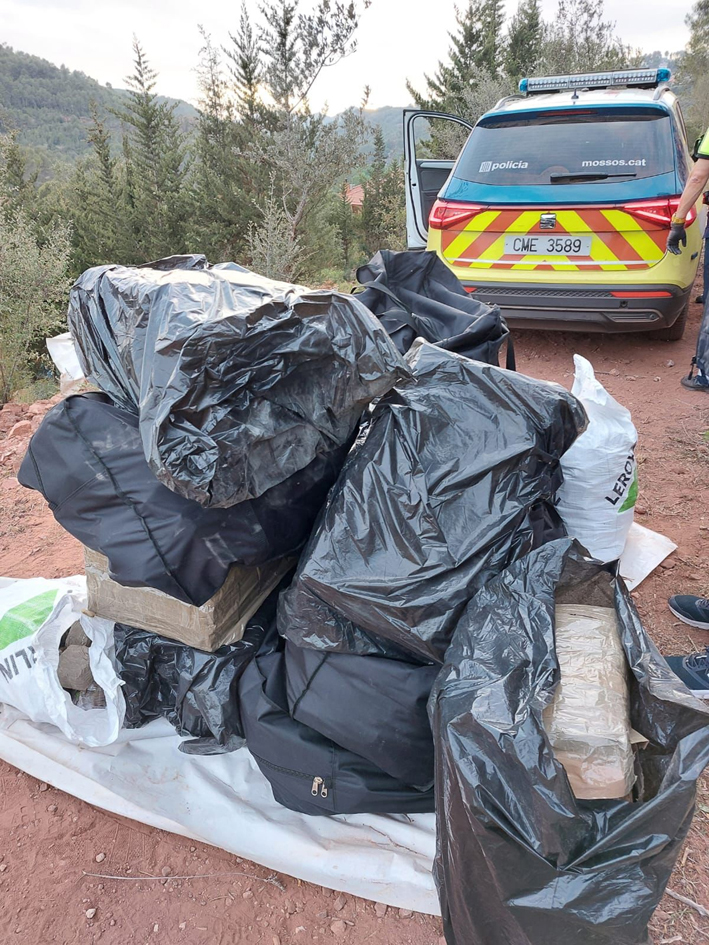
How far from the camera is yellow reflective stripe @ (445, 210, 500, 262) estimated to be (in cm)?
380

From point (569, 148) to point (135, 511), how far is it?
139 inches

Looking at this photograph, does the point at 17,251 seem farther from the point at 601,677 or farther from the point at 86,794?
the point at 601,677

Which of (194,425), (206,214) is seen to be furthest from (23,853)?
(206,214)

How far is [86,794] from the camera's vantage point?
1686 millimetres

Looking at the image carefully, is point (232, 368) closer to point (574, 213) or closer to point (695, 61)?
point (574, 213)

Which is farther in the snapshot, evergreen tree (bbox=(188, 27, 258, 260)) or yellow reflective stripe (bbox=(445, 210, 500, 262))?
evergreen tree (bbox=(188, 27, 258, 260))

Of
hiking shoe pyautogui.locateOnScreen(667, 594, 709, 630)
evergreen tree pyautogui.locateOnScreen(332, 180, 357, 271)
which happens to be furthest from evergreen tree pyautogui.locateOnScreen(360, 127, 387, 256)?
hiking shoe pyautogui.locateOnScreen(667, 594, 709, 630)

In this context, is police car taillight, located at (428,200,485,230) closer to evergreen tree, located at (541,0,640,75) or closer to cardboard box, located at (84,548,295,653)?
cardboard box, located at (84,548,295,653)

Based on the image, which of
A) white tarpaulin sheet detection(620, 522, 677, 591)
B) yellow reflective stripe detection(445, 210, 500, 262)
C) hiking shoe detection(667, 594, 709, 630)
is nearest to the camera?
hiking shoe detection(667, 594, 709, 630)

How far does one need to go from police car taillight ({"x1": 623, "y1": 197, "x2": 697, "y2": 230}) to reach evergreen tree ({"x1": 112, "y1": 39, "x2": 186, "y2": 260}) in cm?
1867

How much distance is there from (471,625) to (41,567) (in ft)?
6.58

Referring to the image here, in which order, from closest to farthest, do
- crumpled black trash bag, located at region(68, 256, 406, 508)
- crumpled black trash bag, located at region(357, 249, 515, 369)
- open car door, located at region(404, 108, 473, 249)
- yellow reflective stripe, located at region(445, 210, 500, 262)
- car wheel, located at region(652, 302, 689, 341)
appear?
crumpled black trash bag, located at region(68, 256, 406, 508)
crumpled black trash bag, located at region(357, 249, 515, 369)
yellow reflective stripe, located at region(445, 210, 500, 262)
car wheel, located at region(652, 302, 689, 341)
open car door, located at region(404, 108, 473, 249)

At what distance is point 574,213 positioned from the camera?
357cm

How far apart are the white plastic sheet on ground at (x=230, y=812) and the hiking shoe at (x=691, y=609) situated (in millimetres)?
1103
